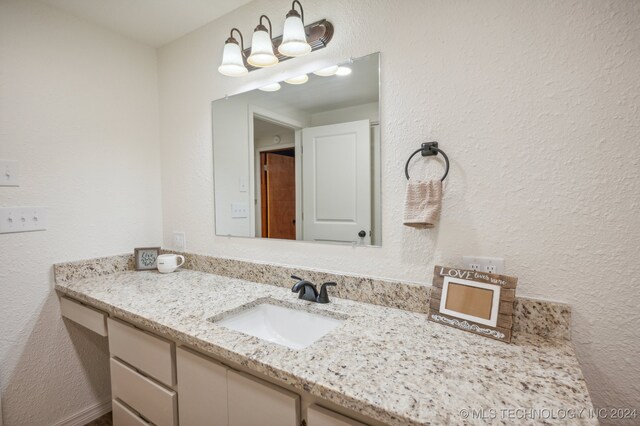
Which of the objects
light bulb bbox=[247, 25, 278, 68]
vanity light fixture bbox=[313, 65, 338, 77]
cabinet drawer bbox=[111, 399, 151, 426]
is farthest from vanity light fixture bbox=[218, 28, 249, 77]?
cabinet drawer bbox=[111, 399, 151, 426]

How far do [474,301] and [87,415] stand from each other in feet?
6.91

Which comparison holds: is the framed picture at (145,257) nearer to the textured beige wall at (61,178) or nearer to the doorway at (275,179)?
the textured beige wall at (61,178)

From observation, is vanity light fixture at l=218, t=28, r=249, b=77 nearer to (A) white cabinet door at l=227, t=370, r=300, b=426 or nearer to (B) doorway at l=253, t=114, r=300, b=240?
(B) doorway at l=253, t=114, r=300, b=240

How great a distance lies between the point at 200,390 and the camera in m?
0.96

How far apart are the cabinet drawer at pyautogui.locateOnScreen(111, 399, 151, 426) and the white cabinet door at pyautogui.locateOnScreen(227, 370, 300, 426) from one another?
0.60 meters

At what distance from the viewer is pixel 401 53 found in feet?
3.67

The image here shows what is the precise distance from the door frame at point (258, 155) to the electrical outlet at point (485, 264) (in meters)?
0.72

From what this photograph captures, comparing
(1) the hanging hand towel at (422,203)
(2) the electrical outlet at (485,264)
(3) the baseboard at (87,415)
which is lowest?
(3) the baseboard at (87,415)

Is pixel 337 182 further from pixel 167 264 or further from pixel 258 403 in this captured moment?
pixel 167 264

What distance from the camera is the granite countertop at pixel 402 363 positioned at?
0.59 m

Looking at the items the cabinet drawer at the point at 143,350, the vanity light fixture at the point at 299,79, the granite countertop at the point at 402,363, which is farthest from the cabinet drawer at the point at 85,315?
the vanity light fixture at the point at 299,79

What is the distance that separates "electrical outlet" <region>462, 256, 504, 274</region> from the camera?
0.95 metres

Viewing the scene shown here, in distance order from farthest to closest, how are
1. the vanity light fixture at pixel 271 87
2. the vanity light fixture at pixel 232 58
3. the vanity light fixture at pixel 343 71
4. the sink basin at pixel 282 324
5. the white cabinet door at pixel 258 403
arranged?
the vanity light fixture at pixel 271 87, the vanity light fixture at pixel 232 58, the vanity light fixture at pixel 343 71, the sink basin at pixel 282 324, the white cabinet door at pixel 258 403

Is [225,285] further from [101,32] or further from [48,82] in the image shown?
[101,32]
